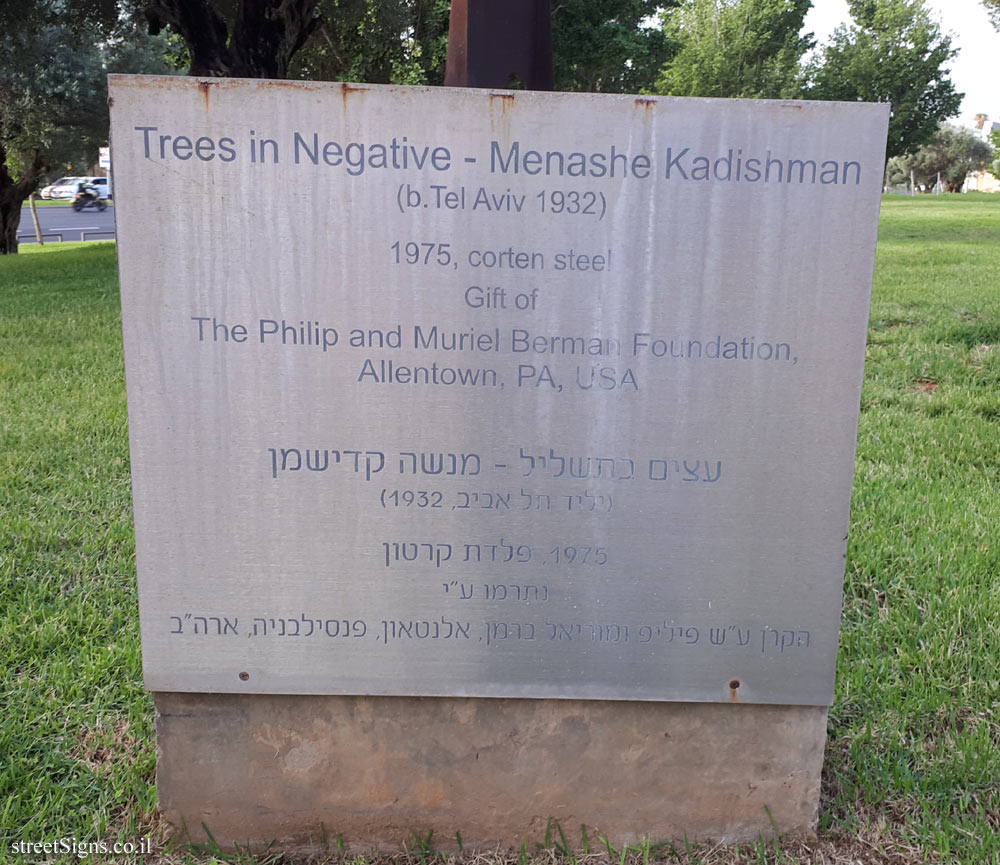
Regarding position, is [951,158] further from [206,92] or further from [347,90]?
[206,92]

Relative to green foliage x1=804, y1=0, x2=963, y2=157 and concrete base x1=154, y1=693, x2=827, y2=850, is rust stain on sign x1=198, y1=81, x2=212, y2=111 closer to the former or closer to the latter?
concrete base x1=154, y1=693, x2=827, y2=850

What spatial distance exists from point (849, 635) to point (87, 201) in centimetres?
4899

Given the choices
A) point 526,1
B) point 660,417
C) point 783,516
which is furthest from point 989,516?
point 526,1

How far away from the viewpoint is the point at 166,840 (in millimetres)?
2369

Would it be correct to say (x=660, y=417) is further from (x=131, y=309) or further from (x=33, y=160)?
(x=33, y=160)

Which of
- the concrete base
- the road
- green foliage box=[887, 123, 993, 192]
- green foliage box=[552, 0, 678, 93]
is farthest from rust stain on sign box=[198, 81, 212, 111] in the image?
green foliage box=[887, 123, 993, 192]

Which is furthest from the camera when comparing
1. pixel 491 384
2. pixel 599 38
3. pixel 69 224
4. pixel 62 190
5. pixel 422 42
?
pixel 62 190

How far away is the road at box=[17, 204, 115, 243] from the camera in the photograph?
3256 cm

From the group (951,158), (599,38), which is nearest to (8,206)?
(599,38)

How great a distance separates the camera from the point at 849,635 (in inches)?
127

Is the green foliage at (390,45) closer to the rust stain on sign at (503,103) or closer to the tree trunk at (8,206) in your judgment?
the tree trunk at (8,206)

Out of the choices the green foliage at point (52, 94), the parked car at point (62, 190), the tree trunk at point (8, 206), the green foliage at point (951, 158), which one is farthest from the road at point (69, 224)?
the green foliage at point (951, 158)

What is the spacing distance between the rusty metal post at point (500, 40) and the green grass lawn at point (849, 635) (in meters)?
2.06

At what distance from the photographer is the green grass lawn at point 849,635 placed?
240cm
